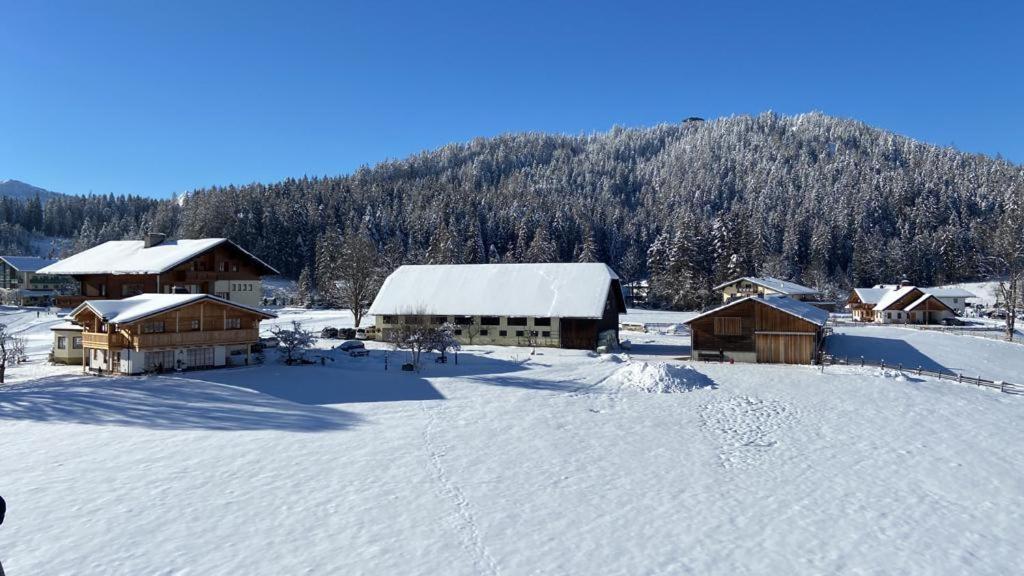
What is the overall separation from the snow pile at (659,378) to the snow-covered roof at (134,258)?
96.3 ft

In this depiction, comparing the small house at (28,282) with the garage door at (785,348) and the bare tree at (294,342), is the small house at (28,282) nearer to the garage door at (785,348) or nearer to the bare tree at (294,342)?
the bare tree at (294,342)

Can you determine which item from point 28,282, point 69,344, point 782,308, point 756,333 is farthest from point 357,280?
point 28,282

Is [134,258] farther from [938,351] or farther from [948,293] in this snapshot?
[948,293]

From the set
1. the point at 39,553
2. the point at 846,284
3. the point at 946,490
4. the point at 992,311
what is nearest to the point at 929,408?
the point at 946,490

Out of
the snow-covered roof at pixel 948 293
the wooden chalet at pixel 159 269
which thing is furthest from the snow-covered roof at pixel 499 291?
the snow-covered roof at pixel 948 293

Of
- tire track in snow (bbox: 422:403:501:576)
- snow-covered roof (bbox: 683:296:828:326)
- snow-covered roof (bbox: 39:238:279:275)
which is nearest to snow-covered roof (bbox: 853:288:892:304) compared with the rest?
snow-covered roof (bbox: 683:296:828:326)

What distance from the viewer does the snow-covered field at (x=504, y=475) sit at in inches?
550

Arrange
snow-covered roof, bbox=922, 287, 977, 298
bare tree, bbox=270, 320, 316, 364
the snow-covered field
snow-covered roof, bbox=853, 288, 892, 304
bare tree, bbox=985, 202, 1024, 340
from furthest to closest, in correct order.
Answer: snow-covered roof, bbox=853, 288, 892, 304 → snow-covered roof, bbox=922, 287, 977, 298 → bare tree, bbox=985, 202, 1024, 340 → bare tree, bbox=270, 320, 316, 364 → the snow-covered field

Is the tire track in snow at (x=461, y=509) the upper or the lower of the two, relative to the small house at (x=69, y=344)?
lower

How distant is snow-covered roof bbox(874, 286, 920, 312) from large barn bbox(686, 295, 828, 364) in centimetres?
4573

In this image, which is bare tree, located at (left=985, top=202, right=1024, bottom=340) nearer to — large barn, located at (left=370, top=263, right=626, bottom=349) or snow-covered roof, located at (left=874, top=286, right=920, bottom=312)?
snow-covered roof, located at (left=874, top=286, right=920, bottom=312)

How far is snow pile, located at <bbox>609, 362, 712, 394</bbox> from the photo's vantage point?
3403 cm

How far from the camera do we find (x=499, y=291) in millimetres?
52469

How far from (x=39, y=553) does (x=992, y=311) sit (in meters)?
106
